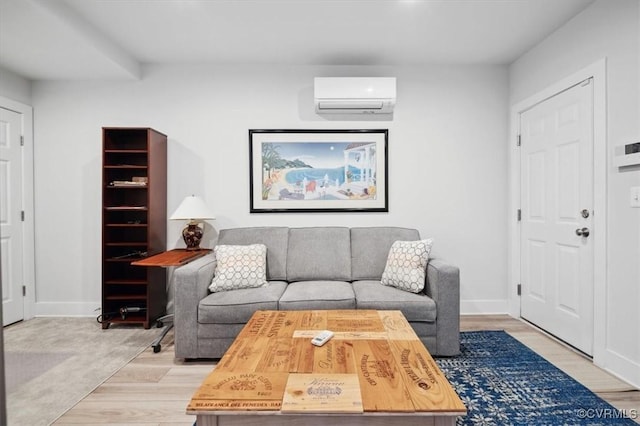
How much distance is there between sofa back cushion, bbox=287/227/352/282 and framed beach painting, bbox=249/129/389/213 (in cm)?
32

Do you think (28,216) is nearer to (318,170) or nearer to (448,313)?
(318,170)

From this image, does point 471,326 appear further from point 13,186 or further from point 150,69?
point 13,186

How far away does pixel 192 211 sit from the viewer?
3182 millimetres

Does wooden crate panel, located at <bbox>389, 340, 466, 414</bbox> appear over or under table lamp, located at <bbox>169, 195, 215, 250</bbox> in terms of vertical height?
under

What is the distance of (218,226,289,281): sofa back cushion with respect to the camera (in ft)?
10.5

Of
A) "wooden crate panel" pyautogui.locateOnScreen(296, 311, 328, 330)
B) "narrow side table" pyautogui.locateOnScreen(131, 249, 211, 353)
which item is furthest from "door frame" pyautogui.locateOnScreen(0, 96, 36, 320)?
"wooden crate panel" pyautogui.locateOnScreen(296, 311, 328, 330)

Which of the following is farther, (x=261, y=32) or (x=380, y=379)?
(x=261, y=32)

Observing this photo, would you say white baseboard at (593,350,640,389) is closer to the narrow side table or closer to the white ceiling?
the white ceiling

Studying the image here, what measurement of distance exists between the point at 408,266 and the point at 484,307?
139 centimetres

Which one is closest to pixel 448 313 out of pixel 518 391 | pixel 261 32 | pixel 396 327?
pixel 518 391

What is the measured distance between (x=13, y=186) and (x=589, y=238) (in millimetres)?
4933

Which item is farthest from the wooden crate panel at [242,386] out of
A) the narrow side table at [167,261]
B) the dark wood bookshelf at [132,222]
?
the dark wood bookshelf at [132,222]

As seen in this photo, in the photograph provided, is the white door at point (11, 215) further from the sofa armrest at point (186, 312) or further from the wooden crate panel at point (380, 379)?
the wooden crate panel at point (380, 379)

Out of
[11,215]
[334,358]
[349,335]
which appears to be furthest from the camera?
[11,215]
